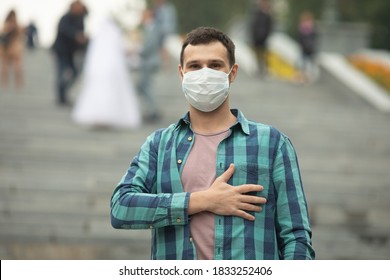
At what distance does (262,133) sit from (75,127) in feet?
30.0

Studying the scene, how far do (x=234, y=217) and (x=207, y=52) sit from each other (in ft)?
1.94

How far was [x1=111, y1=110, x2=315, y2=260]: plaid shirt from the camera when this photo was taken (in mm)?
2922

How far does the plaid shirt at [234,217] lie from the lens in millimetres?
2922

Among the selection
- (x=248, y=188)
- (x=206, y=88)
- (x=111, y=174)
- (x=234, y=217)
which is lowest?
(x=111, y=174)

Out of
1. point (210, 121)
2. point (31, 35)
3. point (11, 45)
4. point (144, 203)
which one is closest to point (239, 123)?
point (210, 121)

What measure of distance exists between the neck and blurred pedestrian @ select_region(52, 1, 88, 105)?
1025 cm

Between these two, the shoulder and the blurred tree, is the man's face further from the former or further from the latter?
the blurred tree

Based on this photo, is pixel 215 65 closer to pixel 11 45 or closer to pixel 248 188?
pixel 248 188

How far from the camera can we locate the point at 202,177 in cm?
298

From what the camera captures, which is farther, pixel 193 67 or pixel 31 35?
pixel 31 35

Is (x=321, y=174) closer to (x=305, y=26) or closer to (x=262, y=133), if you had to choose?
(x=262, y=133)

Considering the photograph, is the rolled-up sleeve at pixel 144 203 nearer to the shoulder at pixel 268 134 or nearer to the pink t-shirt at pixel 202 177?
the pink t-shirt at pixel 202 177

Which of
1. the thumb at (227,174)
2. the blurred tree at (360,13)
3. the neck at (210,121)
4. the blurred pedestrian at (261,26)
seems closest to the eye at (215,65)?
the neck at (210,121)

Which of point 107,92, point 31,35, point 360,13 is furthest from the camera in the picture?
point 360,13
